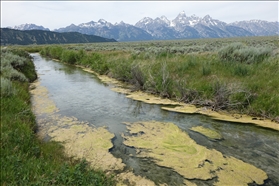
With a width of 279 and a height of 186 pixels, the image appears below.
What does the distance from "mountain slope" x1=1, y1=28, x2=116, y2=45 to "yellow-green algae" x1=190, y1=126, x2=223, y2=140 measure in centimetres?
14741

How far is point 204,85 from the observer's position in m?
10.2

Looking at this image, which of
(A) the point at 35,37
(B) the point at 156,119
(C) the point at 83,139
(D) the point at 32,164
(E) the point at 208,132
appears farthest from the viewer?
(A) the point at 35,37

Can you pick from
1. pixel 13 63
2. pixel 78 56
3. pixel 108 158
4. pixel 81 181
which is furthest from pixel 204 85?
pixel 78 56

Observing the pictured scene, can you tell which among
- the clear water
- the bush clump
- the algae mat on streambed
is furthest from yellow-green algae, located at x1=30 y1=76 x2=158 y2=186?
the bush clump

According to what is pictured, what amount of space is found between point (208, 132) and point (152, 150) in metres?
2.24

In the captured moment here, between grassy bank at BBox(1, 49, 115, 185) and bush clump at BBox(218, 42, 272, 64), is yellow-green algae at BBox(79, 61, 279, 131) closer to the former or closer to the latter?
bush clump at BBox(218, 42, 272, 64)

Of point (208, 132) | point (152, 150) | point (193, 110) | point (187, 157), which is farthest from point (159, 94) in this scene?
point (187, 157)

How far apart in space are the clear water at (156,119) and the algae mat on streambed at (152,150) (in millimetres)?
230

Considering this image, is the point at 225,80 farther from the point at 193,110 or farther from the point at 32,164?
the point at 32,164

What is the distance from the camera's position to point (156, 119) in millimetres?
8367

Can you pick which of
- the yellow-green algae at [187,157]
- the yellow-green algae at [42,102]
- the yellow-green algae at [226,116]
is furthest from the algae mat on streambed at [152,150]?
the yellow-green algae at [226,116]

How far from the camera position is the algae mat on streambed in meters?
4.84

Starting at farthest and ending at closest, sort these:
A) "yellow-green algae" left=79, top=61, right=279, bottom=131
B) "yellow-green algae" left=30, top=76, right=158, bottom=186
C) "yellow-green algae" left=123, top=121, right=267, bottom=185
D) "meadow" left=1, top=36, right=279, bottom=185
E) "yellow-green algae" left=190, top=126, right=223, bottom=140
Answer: "yellow-green algae" left=79, top=61, right=279, bottom=131
"yellow-green algae" left=190, top=126, right=223, bottom=140
"yellow-green algae" left=30, top=76, right=158, bottom=186
"yellow-green algae" left=123, top=121, right=267, bottom=185
"meadow" left=1, top=36, right=279, bottom=185

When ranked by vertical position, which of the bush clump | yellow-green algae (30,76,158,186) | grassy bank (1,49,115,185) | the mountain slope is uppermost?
the mountain slope
